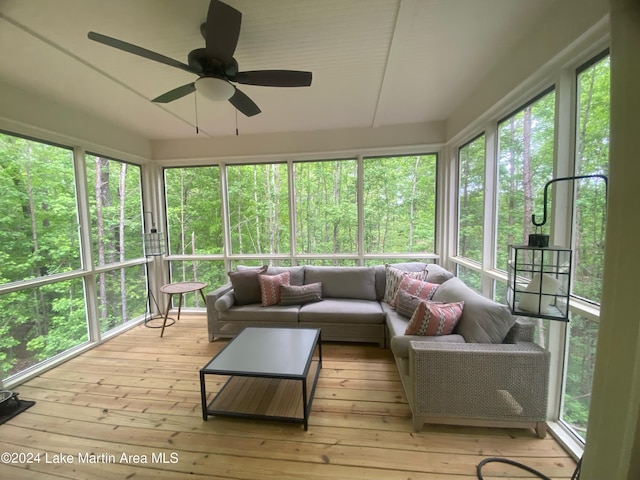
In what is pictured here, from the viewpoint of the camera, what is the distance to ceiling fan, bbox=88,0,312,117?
1323 mm

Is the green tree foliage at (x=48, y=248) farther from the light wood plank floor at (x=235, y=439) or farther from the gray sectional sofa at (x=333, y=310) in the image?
the gray sectional sofa at (x=333, y=310)

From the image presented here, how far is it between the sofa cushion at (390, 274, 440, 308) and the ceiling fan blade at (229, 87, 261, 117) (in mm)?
2249

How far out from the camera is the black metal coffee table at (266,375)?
180 cm

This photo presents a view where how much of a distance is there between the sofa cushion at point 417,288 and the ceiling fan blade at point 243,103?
2.25 metres

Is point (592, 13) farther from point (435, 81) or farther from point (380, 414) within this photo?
point (380, 414)

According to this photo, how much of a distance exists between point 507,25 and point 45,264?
4521 mm

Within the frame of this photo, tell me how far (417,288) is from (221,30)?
8.67 feet

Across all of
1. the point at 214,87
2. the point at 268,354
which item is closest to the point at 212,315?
the point at 268,354

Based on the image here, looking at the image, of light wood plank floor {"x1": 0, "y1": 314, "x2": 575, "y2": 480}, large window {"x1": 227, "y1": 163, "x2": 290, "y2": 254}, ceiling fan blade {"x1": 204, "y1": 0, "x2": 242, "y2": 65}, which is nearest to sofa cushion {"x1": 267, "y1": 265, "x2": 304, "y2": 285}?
large window {"x1": 227, "y1": 163, "x2": 290, "y2": 254}

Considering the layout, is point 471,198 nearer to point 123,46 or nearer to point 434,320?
point 434,320

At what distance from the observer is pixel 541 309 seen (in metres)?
1.35

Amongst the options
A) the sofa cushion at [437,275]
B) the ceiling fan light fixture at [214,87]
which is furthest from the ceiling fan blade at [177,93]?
the sofa cushion at [437,275]

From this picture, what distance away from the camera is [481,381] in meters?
1.67

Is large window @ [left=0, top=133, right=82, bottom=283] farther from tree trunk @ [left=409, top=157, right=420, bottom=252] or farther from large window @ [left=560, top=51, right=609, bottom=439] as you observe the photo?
large window @ [left=560, top=51, right=609, bottom=439]
